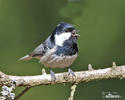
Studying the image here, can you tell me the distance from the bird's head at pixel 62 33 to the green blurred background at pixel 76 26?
1183mm

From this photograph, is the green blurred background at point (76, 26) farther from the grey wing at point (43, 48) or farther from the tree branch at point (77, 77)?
the tree branch at point (77, 77)

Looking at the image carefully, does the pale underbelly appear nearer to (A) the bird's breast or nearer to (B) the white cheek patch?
(A) the bird's breast

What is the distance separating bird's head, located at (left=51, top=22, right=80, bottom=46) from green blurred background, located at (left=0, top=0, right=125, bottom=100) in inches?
46.6

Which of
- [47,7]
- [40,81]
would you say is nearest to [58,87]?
[47,7]

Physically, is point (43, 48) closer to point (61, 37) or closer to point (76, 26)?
point (61, 37)

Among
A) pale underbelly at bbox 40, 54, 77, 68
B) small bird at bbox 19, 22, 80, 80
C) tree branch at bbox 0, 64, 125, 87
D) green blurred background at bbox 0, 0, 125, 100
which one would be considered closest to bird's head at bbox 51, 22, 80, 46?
small bird at bbox 19, 22, 80, 80

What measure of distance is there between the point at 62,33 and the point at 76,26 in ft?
4.61

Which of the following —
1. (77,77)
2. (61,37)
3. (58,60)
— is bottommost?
(77,77)

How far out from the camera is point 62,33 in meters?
3.41

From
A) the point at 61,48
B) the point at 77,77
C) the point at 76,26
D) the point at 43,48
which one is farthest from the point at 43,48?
the point at 76,26

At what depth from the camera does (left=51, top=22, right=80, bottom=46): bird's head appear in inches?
132

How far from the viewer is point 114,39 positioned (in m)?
4.93

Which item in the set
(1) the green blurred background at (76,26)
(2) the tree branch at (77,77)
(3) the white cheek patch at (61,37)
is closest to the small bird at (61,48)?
(3) the white cheek patch at (61,37)

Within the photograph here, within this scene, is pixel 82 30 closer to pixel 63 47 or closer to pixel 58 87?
pixel 58 87
